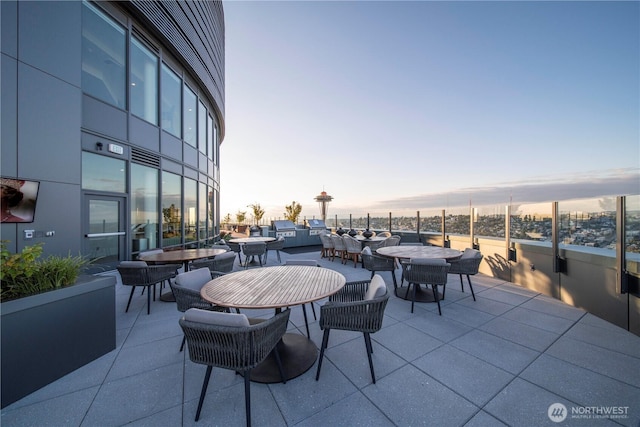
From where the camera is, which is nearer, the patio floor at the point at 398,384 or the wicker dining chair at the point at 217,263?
the patio floor at the point at 398,384

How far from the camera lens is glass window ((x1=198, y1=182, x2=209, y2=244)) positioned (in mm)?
8258

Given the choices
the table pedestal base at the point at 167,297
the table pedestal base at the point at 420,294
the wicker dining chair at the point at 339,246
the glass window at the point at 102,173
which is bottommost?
the table pedestal base at the point at 167,297

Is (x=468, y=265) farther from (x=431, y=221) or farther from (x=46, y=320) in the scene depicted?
(x=46, y=320)

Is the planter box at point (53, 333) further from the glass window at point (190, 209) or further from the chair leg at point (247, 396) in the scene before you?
the glass window at point (190, 209)

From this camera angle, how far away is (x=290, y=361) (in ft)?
7.16

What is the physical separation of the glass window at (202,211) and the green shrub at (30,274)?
6238 mm

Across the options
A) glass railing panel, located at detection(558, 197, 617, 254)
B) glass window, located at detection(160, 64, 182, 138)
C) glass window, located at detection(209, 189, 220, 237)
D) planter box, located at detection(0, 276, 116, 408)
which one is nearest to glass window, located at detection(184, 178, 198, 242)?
glass window, located at detection(209, 189, 220, 237)

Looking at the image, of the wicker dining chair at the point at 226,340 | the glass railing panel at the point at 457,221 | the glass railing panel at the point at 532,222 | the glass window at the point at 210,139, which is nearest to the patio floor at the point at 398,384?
the wicker dining chair at the point at 226,340

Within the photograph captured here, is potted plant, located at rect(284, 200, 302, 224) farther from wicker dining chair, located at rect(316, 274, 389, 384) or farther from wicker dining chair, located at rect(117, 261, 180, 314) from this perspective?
wicker dining chair, located at rect(316, 274, 389, 384)

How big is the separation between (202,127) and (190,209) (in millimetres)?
3369

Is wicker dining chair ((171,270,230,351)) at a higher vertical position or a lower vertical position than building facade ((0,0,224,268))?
lower

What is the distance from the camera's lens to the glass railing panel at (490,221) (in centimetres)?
508

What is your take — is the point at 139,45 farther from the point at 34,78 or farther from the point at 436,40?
the point at 436,40

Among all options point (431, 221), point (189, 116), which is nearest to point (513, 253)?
point (431, 221)
